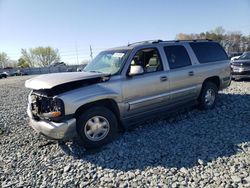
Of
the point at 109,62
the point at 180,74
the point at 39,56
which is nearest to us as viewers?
the point at 109,62

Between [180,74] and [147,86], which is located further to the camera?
[180,74]

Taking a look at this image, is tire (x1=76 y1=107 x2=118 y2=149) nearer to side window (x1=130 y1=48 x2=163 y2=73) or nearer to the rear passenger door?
side window (x1=130 y1=48 x2=163 y2=73)

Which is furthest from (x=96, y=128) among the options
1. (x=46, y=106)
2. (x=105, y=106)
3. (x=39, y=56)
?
(x=39, y=56)

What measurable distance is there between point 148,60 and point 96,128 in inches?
84.2

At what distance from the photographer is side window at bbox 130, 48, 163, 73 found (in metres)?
5.16

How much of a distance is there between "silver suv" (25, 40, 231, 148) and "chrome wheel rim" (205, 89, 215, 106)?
0.10 feet

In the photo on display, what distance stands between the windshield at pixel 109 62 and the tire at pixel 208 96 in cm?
269

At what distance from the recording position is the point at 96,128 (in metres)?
4.41

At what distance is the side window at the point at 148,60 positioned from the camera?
5.16m

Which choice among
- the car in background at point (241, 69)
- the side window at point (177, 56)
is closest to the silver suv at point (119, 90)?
the side window at point (177, 56)

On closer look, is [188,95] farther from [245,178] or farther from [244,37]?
[244,37]

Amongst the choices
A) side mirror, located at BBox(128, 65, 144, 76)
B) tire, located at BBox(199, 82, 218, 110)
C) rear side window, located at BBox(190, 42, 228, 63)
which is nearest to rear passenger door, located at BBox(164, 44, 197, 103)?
tire, located at BBox(199, 82, 218, 110)

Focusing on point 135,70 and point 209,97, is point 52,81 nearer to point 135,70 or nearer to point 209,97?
point 135,70

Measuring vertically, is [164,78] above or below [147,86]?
above
